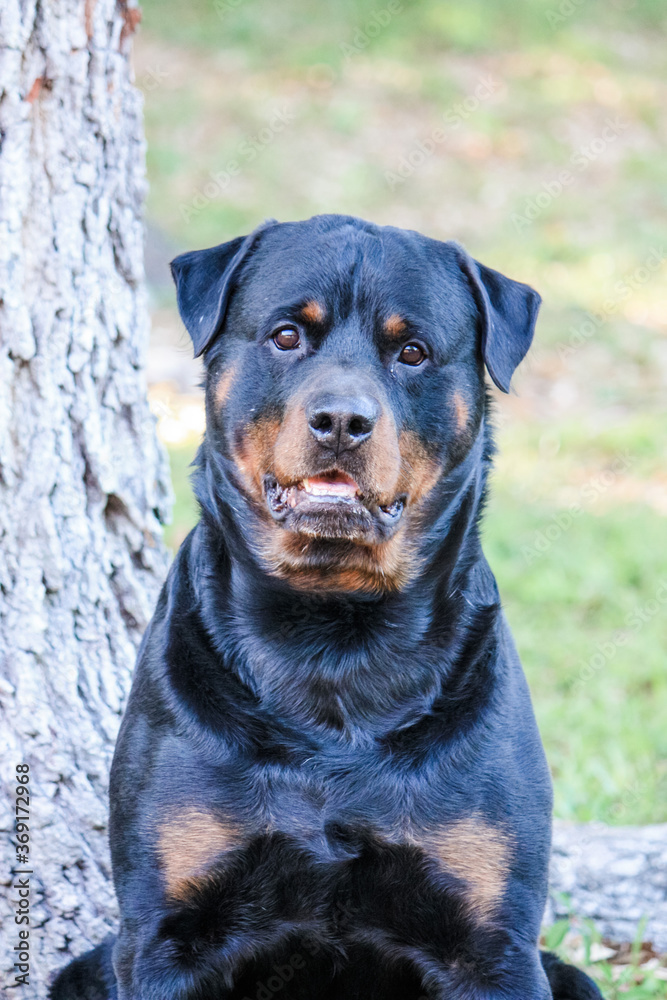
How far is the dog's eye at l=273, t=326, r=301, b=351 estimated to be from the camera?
2545 mm

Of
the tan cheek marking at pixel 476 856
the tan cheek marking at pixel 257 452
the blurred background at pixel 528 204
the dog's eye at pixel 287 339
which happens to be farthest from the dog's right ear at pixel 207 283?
the blurred background at pixel 528 204

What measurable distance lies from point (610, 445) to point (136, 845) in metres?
5.24

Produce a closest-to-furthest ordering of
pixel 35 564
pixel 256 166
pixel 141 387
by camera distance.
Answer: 1. pixel 35 564
2. pixel 141 387
3. pixel 256 166

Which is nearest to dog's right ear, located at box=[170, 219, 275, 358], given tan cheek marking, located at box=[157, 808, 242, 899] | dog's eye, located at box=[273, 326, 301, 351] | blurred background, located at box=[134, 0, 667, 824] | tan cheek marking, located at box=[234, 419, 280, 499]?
dog's eye, located at box=[273, 326, 301, 351]

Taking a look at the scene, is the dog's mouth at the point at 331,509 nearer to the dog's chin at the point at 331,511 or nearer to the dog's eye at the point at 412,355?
the dog's chin at the point at 331,511

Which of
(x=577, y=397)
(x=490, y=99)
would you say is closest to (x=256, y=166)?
(x=490, y=99)

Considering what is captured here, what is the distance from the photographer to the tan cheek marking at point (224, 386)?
2547 millimetres

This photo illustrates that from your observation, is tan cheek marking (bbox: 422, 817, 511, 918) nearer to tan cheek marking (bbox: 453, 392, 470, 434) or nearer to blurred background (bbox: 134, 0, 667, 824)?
tan cheek marking (bbox: 453, 392, 470, 434)

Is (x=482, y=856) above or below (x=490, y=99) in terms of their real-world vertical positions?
below

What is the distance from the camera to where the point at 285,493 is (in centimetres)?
244

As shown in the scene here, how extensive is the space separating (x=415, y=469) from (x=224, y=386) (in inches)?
18.6

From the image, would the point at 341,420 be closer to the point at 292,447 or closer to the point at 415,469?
the point at 292,447

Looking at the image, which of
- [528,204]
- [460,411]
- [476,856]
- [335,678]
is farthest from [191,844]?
[528,204]

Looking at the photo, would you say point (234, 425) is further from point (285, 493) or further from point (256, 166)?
point (256, 166)
